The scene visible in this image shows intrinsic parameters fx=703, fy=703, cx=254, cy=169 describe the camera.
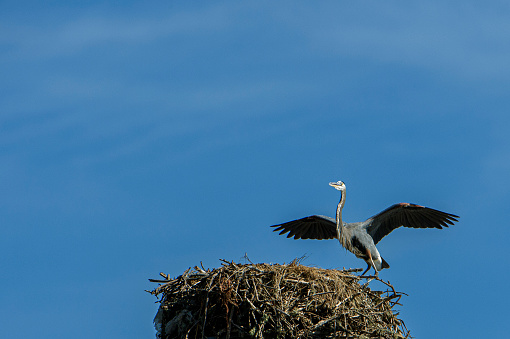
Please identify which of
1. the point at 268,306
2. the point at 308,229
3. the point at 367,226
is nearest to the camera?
the point at 268,306

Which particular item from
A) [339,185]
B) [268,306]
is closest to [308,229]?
[339,185]

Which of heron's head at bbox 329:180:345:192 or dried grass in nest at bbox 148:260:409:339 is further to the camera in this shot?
heron's head at bbox 329:180:345:192

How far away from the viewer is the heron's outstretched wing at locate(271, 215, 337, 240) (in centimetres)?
1842

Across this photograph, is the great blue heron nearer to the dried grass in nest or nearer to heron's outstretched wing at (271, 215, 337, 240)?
heron's outstretched wing at (271, 215, 337, 240)

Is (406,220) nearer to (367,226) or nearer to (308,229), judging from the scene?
(367,226)

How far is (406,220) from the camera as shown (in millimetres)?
17938

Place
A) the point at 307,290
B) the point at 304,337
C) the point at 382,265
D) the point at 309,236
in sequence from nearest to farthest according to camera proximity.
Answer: the point at 304,337, the point at 307,290, the point at 382,265, the point at 309,236

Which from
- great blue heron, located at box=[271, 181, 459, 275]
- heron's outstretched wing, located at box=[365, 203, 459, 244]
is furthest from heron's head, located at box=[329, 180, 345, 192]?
heron's outstretched wing, located at box=[365, 203, 459, 244]

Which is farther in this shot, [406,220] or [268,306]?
[406,220]

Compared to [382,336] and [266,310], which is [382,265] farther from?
[266,310]

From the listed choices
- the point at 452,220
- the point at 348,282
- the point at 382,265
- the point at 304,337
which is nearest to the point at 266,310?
the point at 304,337

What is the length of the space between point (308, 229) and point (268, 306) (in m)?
7.08

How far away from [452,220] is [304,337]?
766 centimetres

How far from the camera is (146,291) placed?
42.4 feet
